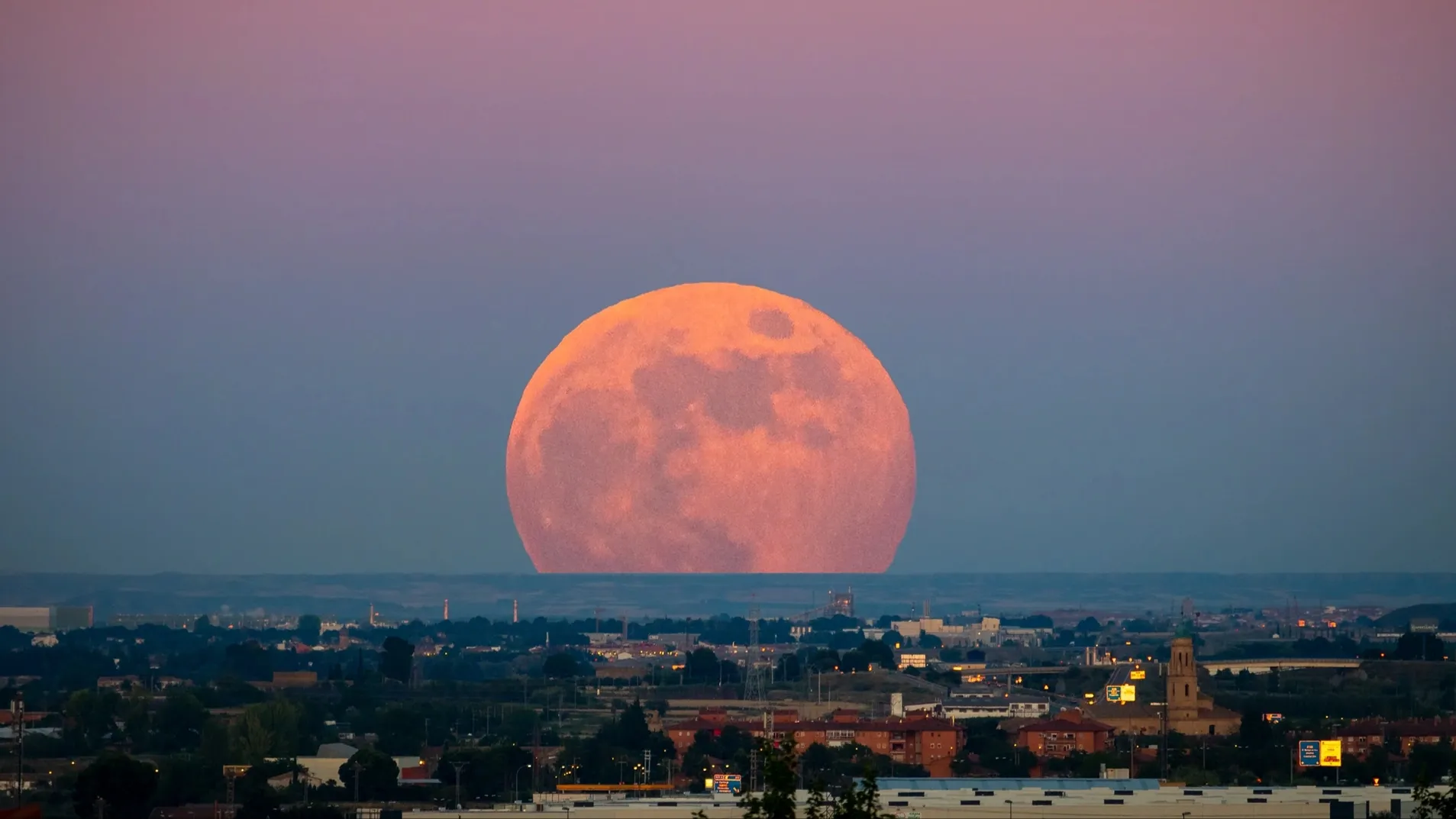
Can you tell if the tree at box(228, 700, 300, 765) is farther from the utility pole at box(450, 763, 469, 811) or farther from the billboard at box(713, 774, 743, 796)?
the billboard at box(713, 774, 743, 796)

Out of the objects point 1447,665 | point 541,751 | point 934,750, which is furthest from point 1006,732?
point 1447,665

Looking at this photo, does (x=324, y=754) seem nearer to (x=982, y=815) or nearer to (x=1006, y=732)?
(x=1006, y=732)

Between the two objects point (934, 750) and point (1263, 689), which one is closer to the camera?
point (934, 750)

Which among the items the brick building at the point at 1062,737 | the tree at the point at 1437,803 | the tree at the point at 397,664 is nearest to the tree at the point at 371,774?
the brick building at the point at 1062,737

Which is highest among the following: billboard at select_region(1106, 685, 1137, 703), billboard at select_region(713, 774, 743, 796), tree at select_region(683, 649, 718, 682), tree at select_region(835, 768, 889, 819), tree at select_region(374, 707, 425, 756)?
tree at select_region(683, 649, 718, 682)

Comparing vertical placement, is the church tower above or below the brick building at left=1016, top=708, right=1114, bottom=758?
above

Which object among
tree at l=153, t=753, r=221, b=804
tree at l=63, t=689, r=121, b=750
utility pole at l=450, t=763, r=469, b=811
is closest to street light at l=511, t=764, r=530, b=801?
utility pole at l=450, t=763, r=469, b=811

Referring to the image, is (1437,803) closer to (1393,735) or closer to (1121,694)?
(1393,735)
